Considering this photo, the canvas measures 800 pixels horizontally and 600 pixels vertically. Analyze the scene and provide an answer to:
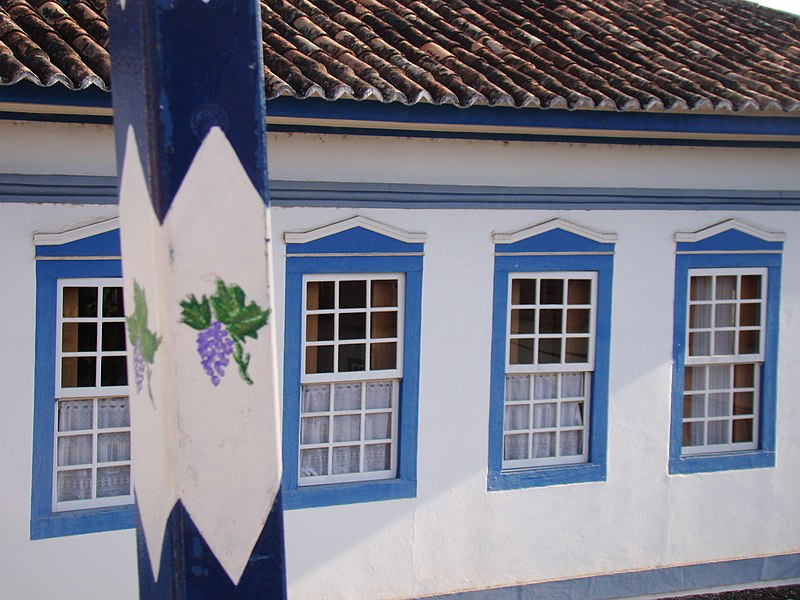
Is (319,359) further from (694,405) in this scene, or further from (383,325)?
(694,405)

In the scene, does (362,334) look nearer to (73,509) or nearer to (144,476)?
(73,509)

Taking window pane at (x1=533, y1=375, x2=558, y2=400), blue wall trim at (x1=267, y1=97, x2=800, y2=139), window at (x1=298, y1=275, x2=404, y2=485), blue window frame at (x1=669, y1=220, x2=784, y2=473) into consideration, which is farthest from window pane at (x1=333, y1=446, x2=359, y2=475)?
blue window frame at (x1=669, y1=220, x2=784, y2=473)

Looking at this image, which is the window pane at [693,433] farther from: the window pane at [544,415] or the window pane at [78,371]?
the window pane at [78,371]

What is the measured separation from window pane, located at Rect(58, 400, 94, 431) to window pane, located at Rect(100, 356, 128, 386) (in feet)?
0.49

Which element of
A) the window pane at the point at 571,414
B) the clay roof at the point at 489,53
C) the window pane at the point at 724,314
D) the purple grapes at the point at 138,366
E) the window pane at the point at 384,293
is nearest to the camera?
the purple grapes at the point at 138,366

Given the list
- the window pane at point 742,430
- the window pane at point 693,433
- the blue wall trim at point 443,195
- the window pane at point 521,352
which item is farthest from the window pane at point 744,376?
the window pane at point 521,352

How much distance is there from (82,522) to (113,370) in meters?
0.84

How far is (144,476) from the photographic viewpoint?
2.42 m

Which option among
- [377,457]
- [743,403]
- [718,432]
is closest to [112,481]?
[377,457]

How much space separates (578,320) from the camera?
7.35 m

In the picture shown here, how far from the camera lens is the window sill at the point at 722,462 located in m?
7.68

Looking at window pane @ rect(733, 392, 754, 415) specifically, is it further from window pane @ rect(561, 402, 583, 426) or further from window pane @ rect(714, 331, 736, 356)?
window pane @ rect(561, 402, 583, 426)

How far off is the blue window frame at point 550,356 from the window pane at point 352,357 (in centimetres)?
86

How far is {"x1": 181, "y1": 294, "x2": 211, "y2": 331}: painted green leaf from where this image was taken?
7.36ft
